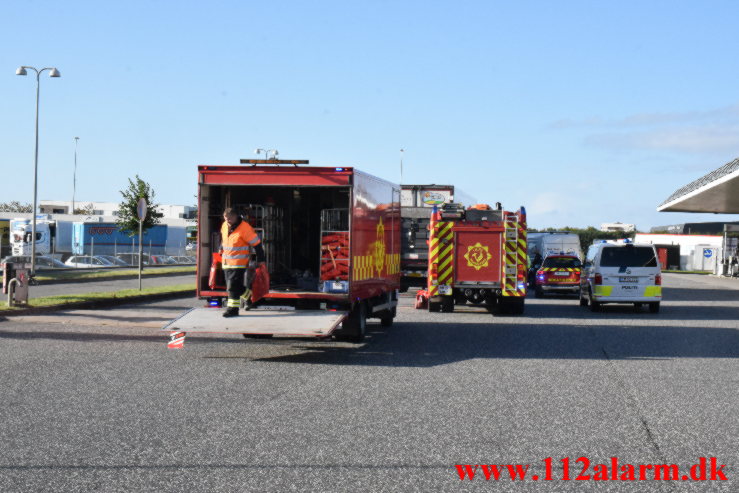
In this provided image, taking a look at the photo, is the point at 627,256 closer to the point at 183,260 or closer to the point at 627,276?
the point at 627,276

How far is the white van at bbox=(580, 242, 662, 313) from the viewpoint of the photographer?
24844 mm

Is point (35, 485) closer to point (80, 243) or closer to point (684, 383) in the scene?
point (684, 383)

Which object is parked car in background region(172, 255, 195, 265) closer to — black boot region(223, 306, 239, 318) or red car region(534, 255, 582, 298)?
red car region(534, 255, 582, 298)

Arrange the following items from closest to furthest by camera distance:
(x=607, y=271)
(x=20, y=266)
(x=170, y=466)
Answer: (x=170, y=466), (x=20, y=266), (x=607, y=271)

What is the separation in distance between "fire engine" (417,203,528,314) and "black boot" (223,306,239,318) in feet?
31.6

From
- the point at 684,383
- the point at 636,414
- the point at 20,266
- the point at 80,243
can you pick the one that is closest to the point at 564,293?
the point at 20,266

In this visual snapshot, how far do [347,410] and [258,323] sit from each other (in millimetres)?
4508

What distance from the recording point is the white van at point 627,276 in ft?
81.5

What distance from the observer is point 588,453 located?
23.9ft

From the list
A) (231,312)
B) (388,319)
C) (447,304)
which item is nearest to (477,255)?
(447,304)

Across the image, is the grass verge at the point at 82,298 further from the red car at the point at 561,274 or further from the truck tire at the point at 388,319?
the red car at the point at 561,274

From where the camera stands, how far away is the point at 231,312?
13.6 metres

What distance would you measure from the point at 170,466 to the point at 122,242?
2461 inches

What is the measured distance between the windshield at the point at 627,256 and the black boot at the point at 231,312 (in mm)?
13908
